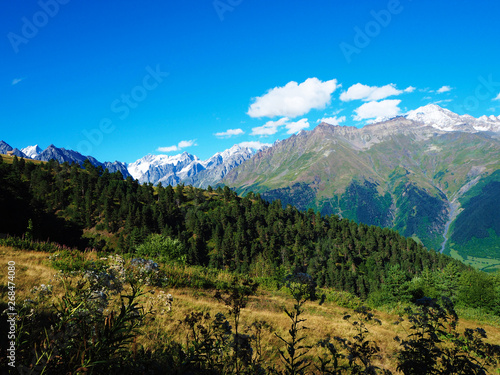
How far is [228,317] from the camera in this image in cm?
1012

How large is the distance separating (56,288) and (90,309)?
27.8 ft

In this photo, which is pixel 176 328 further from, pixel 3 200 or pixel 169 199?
pixel 169 199

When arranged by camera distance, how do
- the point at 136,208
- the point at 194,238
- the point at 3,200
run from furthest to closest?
1. the point at 194,238
2. the point at 136,208
3. the point at 3,200

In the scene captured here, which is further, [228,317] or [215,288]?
[215,288]

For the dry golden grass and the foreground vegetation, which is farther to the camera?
the dry golden grass

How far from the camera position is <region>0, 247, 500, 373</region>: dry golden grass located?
8.75 m

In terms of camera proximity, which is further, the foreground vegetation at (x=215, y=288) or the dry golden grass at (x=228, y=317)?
the dry golden grass at (x=228, y=317)

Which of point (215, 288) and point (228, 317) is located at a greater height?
point (228, 317)

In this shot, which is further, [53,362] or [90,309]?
[90,309]

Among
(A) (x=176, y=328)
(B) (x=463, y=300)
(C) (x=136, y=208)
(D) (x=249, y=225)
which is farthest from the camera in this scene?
(D) (x=249, y=225)

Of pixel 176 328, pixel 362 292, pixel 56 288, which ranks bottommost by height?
pixel 362 292

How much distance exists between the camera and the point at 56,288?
9.79m

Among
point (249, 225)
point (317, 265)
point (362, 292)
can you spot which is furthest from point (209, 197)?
point (362, 292)

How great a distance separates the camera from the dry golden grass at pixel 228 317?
875cm
